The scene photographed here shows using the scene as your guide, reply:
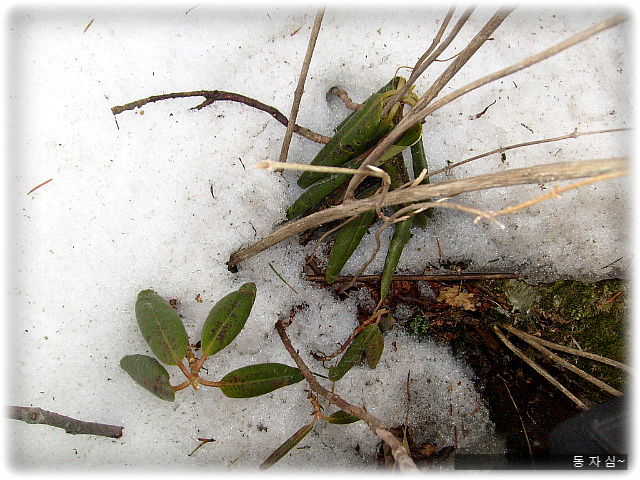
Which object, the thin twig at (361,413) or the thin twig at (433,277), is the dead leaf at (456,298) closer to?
the thin twig at (433,277)

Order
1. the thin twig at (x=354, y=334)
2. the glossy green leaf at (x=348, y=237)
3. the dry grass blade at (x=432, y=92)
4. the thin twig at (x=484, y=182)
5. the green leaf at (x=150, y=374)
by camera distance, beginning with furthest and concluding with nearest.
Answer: the thin twig at (x=354, y=334)
the glossy green leaf at (x=348, y=237)
the green leaf at (x=150, y=374)
the dry grass blade at (x=432, y=92)
the thin twig at (x=484, y=182)

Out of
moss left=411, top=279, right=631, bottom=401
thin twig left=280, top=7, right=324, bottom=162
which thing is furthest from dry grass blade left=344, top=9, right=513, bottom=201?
moss left=411, top=279, right=631, bottom=401

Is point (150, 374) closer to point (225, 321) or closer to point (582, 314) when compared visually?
point (225, 321)

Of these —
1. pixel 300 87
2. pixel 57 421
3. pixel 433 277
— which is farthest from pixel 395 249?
pixel 57 421

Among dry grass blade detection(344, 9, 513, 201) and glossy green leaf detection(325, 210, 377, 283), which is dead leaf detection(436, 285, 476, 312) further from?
dry grass blade detection(344, 9, 513, 201)

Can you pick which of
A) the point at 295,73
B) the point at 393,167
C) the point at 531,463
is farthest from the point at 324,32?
the point at 531,463

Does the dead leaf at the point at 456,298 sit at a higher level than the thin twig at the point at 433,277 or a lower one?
lower

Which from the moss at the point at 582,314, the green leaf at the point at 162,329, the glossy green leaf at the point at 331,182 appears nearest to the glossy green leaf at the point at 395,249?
the glossy green leaf at the point at 331,182
